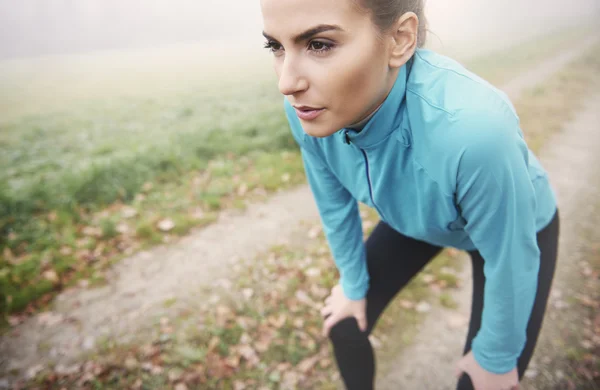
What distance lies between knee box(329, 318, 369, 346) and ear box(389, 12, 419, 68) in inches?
52.3

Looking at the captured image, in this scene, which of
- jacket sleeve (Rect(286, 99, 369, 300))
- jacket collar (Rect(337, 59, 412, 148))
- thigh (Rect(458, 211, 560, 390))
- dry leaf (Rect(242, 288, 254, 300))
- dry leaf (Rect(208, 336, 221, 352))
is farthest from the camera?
dry leaf (Rect(242, 288, 254, 300))

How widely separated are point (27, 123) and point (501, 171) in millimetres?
9614

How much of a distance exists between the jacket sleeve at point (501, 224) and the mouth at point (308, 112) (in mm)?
484

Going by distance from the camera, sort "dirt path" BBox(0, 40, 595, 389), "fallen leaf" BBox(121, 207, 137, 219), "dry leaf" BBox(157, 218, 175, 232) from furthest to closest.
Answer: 1. "fallen leaf" BBox(121, 207, 137, 219)
2. "dry leaf" BBox(157, 218, 175, 232)
3. "dirt path" BBox(0, 40, 595, 389)

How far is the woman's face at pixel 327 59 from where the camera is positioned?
106 centimetres

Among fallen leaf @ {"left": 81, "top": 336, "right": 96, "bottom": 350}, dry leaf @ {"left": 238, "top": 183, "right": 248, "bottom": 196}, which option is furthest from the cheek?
dry leaf @ {"left": 238, "top": 183, "right": 248, "bottom": 196}

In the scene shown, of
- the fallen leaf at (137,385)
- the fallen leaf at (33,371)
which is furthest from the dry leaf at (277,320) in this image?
the fallen leaf at (33,371)

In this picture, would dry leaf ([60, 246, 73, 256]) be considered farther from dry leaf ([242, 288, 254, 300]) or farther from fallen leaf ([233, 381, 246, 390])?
fallen leaf ([233, 381, 246, 390])

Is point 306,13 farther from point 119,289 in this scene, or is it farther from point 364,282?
point 119,289

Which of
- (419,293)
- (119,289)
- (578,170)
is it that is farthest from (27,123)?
(578,170)

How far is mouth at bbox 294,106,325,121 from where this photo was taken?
123cm

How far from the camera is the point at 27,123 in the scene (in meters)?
7.82

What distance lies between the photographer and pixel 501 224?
1185 millimetres

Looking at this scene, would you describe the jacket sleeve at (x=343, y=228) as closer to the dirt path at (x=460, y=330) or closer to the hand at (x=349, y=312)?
the hand at (x=349, y=312)
